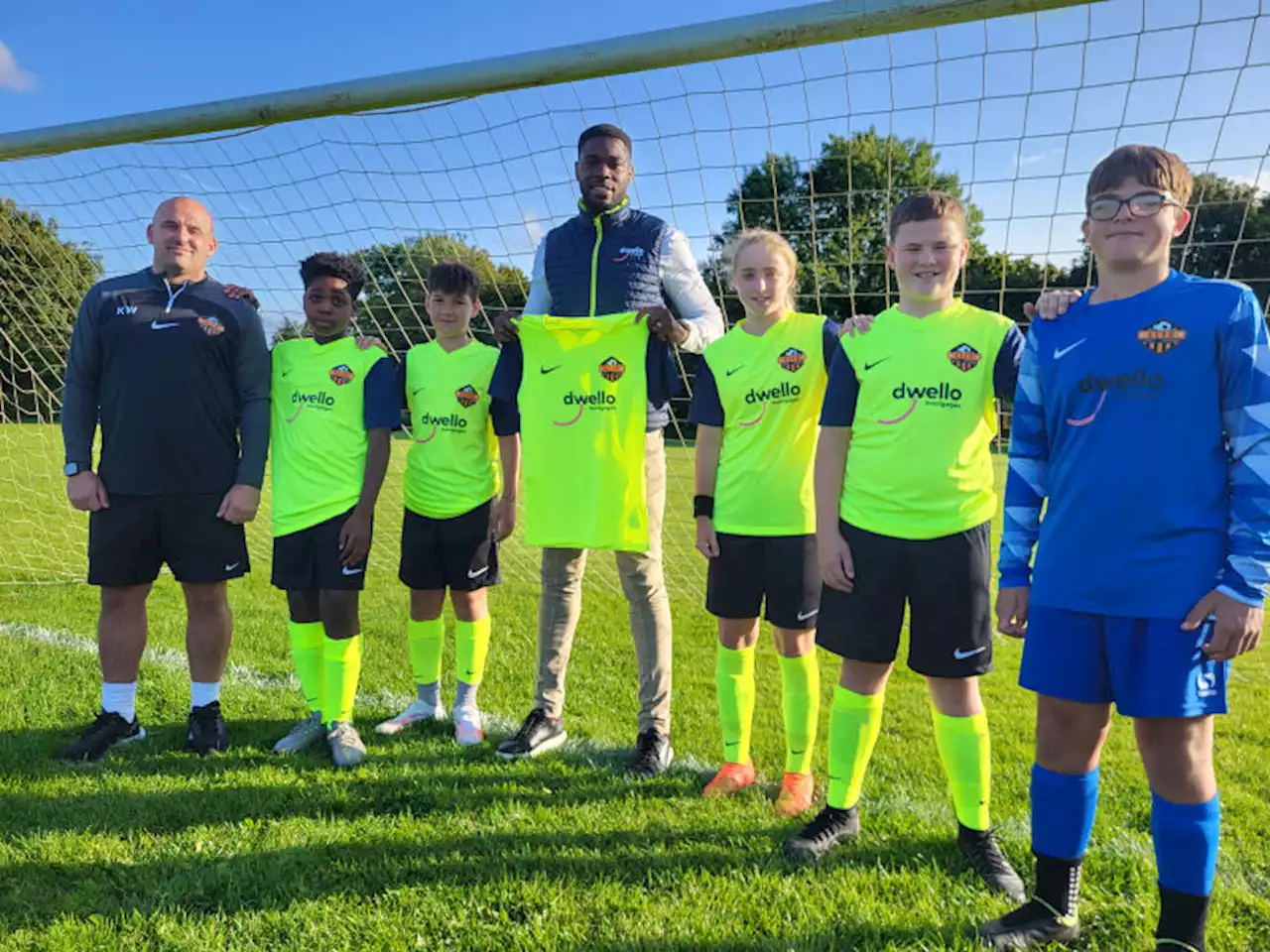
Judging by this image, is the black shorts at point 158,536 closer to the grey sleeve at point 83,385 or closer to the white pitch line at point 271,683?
the grey sleeve at point 83,385

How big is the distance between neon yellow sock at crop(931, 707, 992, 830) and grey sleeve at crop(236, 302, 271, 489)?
2602mm

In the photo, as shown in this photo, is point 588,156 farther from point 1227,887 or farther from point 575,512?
point 1227,887

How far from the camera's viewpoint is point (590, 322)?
2961mm

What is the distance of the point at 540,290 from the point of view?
11.0 ft

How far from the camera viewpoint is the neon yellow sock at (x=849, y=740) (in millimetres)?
2391

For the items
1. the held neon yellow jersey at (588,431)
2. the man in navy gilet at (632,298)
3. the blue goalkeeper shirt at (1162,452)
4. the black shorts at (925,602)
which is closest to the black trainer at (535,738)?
the man in navy gilet at (632,298)

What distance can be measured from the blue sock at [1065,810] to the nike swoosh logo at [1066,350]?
0.97 m

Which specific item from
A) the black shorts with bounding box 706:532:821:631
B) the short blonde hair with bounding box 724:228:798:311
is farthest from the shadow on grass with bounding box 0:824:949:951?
the short blonde hair with bounding box 724:228:798:311

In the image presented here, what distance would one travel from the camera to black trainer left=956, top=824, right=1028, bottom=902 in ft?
7.13

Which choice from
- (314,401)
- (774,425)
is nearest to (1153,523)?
(774,425)

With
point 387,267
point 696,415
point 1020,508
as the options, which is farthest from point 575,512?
point 387,267

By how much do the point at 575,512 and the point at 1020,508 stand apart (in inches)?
58.5

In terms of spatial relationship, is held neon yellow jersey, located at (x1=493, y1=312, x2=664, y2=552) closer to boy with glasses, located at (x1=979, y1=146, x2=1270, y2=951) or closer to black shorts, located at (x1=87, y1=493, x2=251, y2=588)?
black shorts, located at (x1=87, y1=493, x2=251, y2=588)

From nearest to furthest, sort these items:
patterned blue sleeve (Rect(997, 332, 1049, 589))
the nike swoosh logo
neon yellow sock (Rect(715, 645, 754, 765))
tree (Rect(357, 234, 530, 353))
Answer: the nike swoosh logo, patterned blue sleeve (Rect(997, 332, 1049, 589)), neon yellow sock (Rect(715, 645, 754, 765)), tree (Rect(357, 234, 530, 353))
